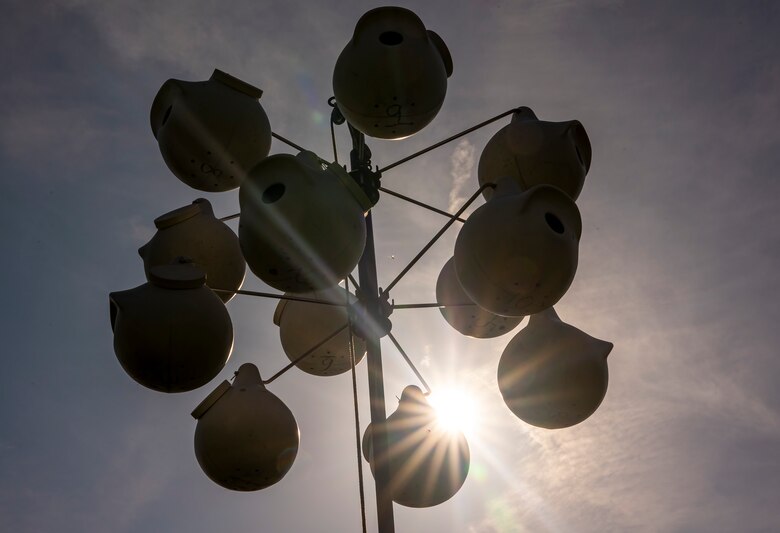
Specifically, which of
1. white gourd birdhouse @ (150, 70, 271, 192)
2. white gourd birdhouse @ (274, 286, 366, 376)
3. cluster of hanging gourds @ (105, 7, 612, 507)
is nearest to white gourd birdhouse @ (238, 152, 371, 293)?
cluster of hanging gourds @ (105, 7, 612, 507)

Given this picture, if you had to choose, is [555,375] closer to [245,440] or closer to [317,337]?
[245,440]

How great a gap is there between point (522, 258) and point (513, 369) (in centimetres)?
132

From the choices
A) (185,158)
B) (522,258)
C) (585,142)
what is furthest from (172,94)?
(585,142)

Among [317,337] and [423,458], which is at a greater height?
[317,337]

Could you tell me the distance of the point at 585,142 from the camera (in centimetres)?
523

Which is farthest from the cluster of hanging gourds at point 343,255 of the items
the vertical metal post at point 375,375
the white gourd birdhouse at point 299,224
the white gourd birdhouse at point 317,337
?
the white gourd birdhouse at point 317,337

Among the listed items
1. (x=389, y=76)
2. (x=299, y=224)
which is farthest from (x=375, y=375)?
(x=389, y=76)

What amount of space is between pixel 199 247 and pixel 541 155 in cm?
270

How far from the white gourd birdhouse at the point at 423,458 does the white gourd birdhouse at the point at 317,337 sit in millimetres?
1024

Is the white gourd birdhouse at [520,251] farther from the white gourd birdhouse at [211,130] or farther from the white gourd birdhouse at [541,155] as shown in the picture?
the white gourd birdhouse at [211,130]

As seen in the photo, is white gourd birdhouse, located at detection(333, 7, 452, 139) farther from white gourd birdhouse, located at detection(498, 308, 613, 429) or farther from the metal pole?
white gourd birdhouse, located at detection(498, 308, 613, 429)

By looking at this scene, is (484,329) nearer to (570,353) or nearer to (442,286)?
(442,286)

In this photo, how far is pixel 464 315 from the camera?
224 inches

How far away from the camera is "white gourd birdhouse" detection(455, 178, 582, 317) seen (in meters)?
3.88
